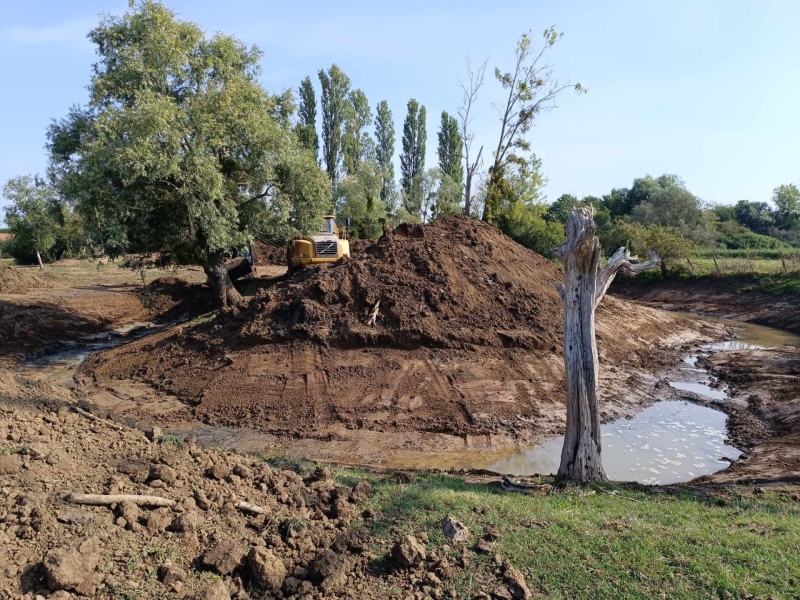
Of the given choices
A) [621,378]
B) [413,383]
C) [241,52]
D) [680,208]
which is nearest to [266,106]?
[241,52]

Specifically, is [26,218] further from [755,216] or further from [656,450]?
[755,216]

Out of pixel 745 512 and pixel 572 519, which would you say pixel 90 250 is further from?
pixel 745 512

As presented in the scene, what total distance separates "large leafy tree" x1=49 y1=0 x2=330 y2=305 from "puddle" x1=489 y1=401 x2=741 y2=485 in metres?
11.1

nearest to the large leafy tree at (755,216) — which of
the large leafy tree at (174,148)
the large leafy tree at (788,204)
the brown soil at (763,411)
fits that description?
the large leafy tree at (788,204)

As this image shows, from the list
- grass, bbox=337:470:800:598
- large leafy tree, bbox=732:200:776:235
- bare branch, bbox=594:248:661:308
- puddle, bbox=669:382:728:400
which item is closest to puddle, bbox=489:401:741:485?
puddle, bbox=669:382:728:400

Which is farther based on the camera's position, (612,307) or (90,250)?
(612,307)

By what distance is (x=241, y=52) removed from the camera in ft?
60.0

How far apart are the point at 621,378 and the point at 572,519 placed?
9.71m

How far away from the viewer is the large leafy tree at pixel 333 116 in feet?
150

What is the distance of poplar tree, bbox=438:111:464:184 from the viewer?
50219 millimetres

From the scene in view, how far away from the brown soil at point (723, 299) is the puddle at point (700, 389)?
404 inches

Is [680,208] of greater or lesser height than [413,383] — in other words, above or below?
above

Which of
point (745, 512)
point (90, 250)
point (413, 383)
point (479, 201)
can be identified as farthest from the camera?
point (479, 201)

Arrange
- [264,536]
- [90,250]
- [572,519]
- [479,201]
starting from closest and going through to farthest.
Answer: [264,536] → [572,519] → [90,250] → [479,201]
